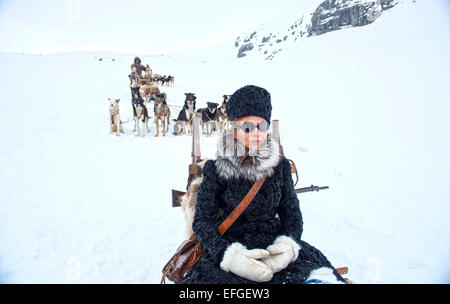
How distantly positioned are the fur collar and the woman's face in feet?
0.11

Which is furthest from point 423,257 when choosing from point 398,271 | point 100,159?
point 100,159

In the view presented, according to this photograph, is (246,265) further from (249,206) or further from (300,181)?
(300,181)

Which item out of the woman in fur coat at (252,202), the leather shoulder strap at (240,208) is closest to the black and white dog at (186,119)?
the woman in fur coat at (252,202)

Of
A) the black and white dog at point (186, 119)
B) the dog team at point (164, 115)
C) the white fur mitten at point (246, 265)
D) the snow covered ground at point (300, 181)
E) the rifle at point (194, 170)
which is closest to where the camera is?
the white fur mitten at point (246, 265)

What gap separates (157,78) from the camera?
63.0ft

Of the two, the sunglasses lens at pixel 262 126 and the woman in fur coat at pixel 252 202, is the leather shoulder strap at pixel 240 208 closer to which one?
the woman in fur coat at pixel 252 202

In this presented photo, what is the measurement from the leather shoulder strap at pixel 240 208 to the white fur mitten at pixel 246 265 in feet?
0.65

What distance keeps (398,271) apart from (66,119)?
10147 mm

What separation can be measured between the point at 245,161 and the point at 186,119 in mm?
8193

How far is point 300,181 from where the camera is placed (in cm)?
533

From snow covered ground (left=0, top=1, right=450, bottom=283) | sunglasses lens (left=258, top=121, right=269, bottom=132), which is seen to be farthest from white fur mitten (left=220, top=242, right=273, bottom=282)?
snow covered ground (left=0, top=1, right=450, bottom=283)

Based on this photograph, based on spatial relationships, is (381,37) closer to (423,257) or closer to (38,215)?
(423,257)

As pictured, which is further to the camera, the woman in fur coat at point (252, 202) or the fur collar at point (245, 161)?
the fur collar at point (245, 161)

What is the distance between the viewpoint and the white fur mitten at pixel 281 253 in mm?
1521
